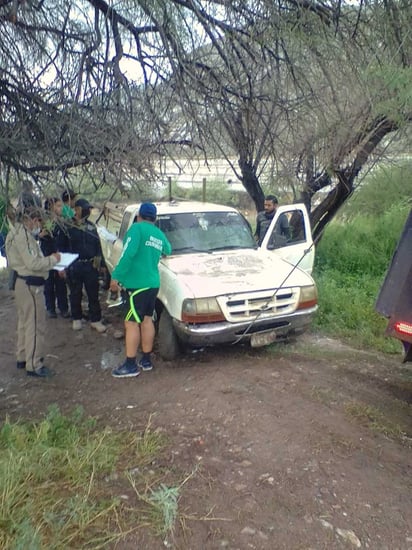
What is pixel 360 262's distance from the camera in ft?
32.9

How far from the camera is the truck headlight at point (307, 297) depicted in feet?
19.6

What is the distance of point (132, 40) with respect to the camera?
355 cm

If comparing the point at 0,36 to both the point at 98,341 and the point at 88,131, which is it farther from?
the point at 98,341

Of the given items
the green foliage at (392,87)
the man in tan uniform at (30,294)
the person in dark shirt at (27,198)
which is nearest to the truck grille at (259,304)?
the man in tan uniform at (30,294)

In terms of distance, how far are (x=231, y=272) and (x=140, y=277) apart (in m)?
1.12

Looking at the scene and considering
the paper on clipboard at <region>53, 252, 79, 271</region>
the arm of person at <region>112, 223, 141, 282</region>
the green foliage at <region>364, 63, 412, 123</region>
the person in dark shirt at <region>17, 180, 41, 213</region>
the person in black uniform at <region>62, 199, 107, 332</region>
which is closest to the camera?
the person in dark shirt at <region>17, 180, 41, 213</region>

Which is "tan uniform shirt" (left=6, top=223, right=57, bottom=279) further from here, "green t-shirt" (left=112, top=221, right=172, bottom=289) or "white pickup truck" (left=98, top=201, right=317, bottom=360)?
"white pickup truck" (left=98, top=201, right=317, bottom=360)

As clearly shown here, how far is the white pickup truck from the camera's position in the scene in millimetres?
5516

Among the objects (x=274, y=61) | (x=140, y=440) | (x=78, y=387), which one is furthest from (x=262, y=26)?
(x=78, y=387)

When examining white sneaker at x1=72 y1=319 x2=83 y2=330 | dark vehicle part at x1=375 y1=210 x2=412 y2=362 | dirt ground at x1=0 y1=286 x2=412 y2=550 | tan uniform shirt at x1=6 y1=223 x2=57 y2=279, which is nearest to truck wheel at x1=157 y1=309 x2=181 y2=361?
dirt ground at x1=0 y1=286 x2=412 y2=550

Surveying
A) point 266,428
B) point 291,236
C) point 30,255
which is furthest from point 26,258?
point 291,236

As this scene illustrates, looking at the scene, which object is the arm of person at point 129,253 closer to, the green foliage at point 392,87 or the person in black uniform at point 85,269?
the person in black uniform at point 85,269

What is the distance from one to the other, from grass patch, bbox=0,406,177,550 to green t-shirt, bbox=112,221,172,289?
1769 millimetres

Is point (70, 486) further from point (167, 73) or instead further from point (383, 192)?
point (383, 192)
